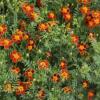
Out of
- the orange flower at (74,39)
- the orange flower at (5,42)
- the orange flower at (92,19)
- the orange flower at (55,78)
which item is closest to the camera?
the orange flower at (5,42)

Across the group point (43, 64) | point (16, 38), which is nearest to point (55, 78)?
point (43, 64)

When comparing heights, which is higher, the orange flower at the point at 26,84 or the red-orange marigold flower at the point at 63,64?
the red-orange marigold flower at the point at 63,64

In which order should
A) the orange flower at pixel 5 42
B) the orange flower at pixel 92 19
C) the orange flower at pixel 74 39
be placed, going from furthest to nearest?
the orange flower at pixel 92 19 → the orange flower at pixel 74 39 → the orange flower at pixel 5 42

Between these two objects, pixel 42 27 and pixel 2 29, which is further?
pixel 42 27

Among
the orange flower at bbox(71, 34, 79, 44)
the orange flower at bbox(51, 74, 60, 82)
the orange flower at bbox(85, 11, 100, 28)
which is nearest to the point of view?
the orange flower at bbox(51, 74, 60, 82)

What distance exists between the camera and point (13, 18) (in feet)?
10.6

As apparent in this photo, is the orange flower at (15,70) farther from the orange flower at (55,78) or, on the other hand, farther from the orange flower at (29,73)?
the orange flower at (55,78)

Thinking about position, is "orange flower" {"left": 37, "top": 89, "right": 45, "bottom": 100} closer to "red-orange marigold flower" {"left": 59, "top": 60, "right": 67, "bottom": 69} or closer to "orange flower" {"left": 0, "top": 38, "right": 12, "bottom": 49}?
"red-orange marigold flower" {"left": 59, "top": 60, "right": 67, "bottom": 69}

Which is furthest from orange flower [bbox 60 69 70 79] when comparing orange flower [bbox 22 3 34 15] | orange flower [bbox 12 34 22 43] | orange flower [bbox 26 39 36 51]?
orange flower [bbox 22 3 34 15]

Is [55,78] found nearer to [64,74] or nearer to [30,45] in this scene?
[64,74]

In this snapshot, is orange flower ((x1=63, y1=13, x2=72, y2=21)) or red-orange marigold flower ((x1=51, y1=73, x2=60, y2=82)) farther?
orange flower ((x1=63, y1=13, x2=72, y2=21))

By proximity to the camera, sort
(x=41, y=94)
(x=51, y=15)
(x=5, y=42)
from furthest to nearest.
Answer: (x=51, y=15), (x=41, y=94), (x=5, y=42)

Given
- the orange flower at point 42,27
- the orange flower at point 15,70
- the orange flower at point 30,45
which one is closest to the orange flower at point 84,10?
the orange flower at point 42,27

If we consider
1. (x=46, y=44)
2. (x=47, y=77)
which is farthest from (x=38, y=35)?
(x=47, y=77)
